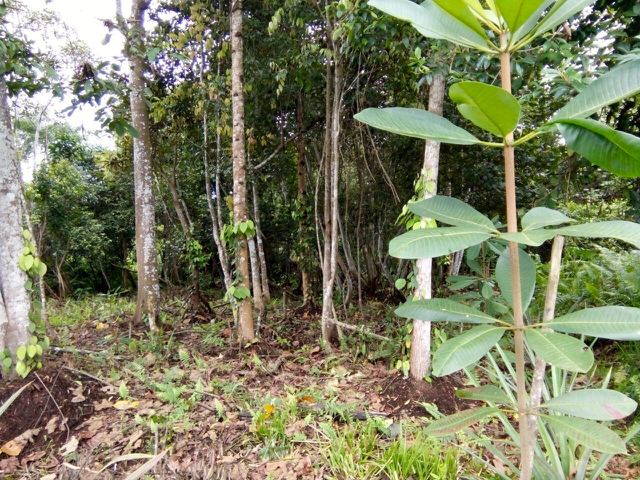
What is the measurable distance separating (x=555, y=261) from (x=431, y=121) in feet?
1.67

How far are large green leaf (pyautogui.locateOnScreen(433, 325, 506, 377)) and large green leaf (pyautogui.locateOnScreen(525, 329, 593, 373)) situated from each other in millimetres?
65

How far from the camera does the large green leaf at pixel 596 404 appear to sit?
684 millimetres

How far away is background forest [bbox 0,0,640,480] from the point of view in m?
2.29

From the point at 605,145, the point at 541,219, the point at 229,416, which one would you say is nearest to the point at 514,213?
the point at 541,219

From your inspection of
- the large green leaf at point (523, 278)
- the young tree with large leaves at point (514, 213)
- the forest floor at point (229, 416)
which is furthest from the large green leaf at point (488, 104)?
the forest floor at point (229, 416)

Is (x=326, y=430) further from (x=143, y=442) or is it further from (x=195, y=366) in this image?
(x=195, y=366)

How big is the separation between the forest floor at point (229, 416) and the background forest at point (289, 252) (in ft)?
0.05

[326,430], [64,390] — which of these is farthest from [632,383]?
[64,390]

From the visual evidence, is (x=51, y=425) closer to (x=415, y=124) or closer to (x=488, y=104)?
(x=415, y=124)

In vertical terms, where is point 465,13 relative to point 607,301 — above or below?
above

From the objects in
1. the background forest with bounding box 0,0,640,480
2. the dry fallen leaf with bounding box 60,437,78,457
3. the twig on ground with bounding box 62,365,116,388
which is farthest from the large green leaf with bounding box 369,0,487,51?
the twig on ground with bounding box 62,365,116,388

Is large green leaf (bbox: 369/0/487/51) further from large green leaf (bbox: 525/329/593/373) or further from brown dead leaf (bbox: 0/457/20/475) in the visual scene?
brown dead leaf (bbox: 0/457/20/475)

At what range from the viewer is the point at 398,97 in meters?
4.59

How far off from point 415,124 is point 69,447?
283 cm
